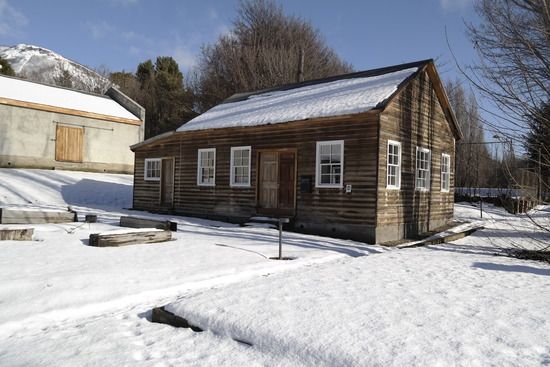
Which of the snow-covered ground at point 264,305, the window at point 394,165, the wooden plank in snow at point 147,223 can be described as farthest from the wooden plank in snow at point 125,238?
the window at point 394,165

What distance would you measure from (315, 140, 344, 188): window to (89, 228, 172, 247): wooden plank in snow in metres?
4.99

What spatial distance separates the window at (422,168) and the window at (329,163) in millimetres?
3284

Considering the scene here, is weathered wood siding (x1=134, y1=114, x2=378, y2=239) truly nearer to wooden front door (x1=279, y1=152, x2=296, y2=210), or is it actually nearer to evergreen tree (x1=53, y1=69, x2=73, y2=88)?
wooden front door (x1=279, y1=152, x2=296, y2=210)

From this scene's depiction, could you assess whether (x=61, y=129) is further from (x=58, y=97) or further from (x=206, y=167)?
(x=206, y=167)

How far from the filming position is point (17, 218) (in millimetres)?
11844

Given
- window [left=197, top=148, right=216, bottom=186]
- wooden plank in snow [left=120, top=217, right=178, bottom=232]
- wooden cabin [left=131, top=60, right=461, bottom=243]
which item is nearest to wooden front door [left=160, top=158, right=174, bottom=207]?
wooden cabin [left=131, top=60, right=461, bottom=243]

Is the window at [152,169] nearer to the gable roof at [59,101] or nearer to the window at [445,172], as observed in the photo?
the gable roof at [59,101]

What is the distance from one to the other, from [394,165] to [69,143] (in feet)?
66.3

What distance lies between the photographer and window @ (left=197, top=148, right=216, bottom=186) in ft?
51.7

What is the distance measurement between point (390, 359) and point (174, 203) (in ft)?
47.4

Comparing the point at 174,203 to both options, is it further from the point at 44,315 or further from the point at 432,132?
the point at 44,315

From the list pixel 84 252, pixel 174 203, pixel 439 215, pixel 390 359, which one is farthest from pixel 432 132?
pixel 390 359

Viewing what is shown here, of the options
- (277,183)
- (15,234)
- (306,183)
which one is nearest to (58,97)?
(277,183)

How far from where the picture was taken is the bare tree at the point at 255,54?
38.7 m
